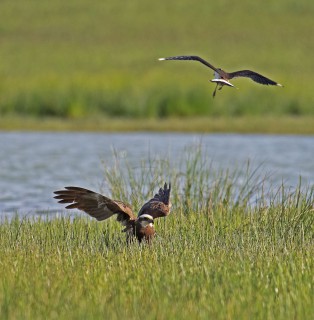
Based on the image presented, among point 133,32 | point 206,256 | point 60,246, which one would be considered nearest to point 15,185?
point 60,246

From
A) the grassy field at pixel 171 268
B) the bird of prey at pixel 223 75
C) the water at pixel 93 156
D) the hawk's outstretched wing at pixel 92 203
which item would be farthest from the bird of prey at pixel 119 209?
the water at pixel 93 156

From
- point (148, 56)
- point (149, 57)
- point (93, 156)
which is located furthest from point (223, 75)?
point (148, 56)

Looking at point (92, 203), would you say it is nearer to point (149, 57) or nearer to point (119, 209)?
point (119, 209)

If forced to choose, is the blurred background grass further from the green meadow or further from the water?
the water

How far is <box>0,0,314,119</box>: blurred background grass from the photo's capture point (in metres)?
30.4

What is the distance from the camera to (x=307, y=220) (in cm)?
1061

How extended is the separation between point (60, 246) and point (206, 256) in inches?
58.9

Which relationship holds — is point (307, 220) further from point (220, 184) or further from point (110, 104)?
point (110, 104)

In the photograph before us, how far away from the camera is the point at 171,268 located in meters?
7.98

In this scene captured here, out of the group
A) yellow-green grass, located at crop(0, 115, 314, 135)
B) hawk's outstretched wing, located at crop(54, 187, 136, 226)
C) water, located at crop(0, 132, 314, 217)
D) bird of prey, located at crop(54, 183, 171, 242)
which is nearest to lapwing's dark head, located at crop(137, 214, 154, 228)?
bird of prey, located at crop(54, 183, 171, 242)

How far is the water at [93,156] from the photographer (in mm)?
16469

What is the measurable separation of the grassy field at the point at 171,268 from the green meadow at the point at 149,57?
18.5 meters

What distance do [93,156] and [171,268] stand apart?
555 inches

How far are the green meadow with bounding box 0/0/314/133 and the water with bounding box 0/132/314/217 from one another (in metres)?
3.48
